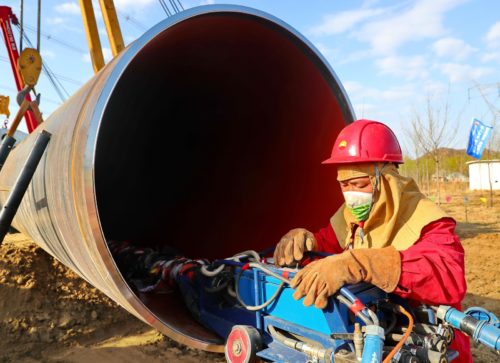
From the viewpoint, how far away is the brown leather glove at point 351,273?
5.89 feet

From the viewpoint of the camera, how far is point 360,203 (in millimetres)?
2178

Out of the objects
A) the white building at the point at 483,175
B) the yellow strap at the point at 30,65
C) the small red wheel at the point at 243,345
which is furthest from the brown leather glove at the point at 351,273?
the white building at the point at 483,175

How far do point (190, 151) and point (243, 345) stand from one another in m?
2.67

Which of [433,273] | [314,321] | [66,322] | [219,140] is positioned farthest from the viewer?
[66,322]

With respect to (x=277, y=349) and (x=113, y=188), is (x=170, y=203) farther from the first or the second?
(x=277, y=349)

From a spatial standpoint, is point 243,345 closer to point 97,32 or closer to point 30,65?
point 30,65

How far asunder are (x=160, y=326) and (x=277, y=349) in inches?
22.0

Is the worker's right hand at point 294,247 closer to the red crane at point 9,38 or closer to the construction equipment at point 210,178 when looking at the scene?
the construction equipment at point 210,178

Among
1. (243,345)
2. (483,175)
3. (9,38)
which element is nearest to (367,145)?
(243,345)

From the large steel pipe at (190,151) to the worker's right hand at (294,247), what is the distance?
566mm

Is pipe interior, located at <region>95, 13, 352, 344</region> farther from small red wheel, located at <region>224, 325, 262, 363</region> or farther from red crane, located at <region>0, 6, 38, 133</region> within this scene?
red crane, located at <region>0, 6, 38, 133</region>

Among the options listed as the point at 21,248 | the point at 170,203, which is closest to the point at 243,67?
the point at 170,203

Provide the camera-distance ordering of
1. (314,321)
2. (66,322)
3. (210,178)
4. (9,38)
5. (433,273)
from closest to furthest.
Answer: (433,273), (314,321), (210,178), (66,322), (9,38)

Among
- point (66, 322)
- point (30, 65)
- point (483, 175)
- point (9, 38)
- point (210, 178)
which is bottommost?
point (66, 322)
